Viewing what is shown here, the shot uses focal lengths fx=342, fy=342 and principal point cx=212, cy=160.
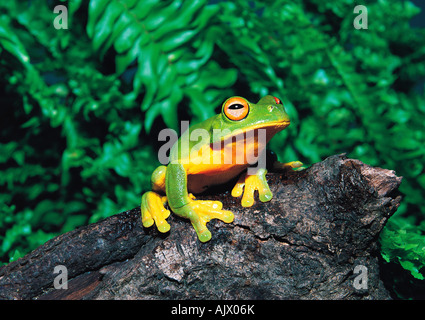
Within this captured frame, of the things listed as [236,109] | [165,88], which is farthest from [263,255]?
[165,88]

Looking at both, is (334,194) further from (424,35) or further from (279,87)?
(424,35)

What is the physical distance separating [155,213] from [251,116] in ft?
2.53

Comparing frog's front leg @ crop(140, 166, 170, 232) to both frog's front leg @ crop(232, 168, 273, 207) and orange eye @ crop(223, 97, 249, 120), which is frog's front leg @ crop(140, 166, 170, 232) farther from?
orange eye @ crop(223, 97, 249, 120)

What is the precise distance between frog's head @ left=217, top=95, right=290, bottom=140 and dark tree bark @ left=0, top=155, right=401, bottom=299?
353mm

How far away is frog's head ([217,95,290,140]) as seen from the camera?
1.80 metres

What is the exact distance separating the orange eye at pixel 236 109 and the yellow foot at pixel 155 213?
2.19 feet

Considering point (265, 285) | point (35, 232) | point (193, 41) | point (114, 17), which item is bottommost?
point (35, 232)

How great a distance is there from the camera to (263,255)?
5.99 ft

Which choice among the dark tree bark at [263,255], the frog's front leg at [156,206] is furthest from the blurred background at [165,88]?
the dark tree bark at [263,255]

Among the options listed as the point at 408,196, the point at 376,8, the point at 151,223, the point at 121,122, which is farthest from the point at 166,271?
the point at 376,8

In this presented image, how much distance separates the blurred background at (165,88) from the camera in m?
2.86

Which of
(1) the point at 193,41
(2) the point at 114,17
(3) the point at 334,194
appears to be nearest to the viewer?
(3) the point at 334,194

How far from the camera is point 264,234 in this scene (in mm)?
1833

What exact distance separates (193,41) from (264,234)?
6.18 ft
